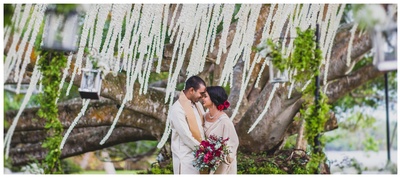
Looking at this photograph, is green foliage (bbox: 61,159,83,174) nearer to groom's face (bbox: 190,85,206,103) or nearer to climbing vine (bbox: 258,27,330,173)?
groom's face (bbox: 190,85,206,103)

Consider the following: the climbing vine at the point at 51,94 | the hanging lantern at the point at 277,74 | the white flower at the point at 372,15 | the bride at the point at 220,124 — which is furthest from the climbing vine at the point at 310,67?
the climbing vine at the point at 51,94

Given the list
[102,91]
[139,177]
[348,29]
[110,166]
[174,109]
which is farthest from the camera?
[110,166]

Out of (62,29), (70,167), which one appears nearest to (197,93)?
(62,29)

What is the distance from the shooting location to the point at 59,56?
19.2ft

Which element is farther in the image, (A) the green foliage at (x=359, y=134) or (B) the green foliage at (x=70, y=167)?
(B) the green foliage at (x=70, y=167)

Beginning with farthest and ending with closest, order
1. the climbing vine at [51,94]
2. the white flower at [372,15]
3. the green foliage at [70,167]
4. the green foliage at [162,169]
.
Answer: the green foliage at [70,167], the green foliage at [162,169], the white flower at [372,15], the climbing vine at [51,94]

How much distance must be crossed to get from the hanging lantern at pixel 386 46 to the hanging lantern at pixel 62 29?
2.87m

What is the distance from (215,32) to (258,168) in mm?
1514

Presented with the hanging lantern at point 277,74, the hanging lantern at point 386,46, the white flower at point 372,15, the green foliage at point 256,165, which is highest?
the white flower at point 372,15

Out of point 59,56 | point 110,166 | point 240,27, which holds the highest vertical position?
point 240,27

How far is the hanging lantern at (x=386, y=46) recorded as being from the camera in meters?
6.15

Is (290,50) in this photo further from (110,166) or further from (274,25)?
(110,166)

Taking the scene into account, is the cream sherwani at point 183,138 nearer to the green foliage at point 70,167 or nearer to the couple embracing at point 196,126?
the couple embracing at point 196,126

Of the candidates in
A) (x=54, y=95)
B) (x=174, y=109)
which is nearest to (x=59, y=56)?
(x=54, y=95)
